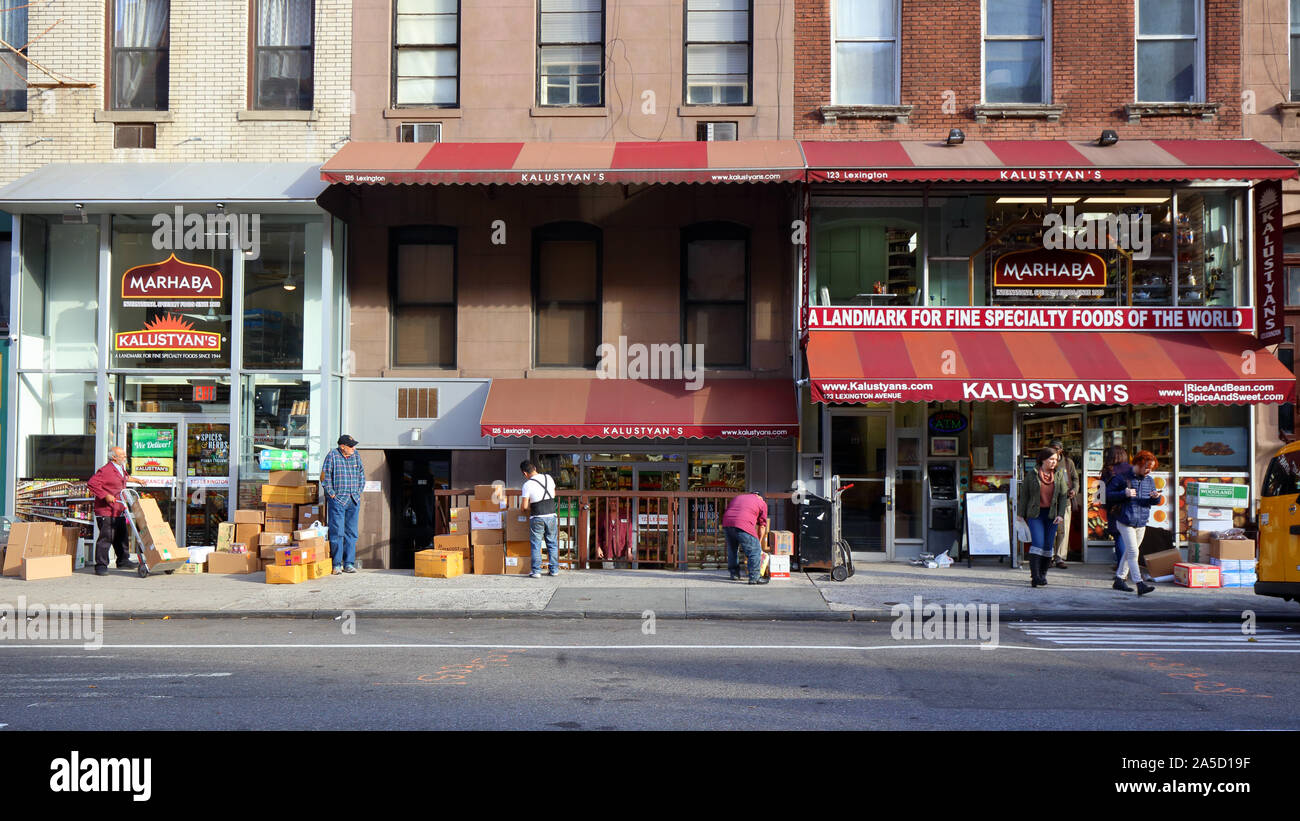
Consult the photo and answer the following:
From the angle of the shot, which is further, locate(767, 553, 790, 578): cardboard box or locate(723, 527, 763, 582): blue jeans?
locate(767, 553, 790, 578): cardboard box

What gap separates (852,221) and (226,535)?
11012mm

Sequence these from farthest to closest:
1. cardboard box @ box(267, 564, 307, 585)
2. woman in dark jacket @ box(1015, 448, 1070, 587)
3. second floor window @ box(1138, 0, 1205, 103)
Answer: second floor window @ box(1138, 0, 1205, 103) < cardboard box @ box(267, 564, 307, 585) < woman in dark jacket @ box(1015, 448, 1070, 587)

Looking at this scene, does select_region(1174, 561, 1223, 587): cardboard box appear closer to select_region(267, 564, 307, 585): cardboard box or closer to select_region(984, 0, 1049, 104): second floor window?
select_region(984, 0, 1049, 104): second floor window

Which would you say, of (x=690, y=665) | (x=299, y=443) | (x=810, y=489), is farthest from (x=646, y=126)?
(x=690, y=665)

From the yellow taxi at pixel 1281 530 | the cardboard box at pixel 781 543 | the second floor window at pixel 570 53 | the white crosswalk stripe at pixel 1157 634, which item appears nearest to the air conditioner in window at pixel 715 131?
the second floor window at pixel 570 53

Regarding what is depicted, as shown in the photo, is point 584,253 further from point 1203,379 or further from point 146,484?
point 1203,379

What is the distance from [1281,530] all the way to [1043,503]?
286 centimetres

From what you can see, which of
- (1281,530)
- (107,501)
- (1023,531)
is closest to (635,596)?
(1023,531)

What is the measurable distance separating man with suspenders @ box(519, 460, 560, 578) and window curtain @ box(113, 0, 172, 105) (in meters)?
9.84

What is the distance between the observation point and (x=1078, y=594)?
1244 centimetres

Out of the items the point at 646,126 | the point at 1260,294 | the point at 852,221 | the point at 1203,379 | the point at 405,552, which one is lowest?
the point at 405,552

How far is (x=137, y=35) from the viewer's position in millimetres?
16703

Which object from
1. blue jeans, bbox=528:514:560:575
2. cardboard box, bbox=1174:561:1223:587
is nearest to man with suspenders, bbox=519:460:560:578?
blue jeans, bbox=528:514:560:575

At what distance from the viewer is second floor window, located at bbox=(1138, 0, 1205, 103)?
15945 millimetres
